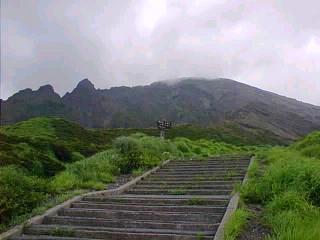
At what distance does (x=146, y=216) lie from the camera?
330 inches

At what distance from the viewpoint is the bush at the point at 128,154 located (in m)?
16.1

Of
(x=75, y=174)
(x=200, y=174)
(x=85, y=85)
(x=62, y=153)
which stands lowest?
(x=200, y=174)

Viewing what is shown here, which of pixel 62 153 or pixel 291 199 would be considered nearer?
pixel 291 199

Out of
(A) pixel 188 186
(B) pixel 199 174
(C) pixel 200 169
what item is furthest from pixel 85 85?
(A) pixel 188 186

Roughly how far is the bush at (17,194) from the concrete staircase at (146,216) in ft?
1.70

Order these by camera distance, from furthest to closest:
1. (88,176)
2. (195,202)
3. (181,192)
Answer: (88,176) → (181,192) → (195,202)

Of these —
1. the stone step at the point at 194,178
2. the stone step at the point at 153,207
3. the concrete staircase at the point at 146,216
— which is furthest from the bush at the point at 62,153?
the stone step at the point at 153,207

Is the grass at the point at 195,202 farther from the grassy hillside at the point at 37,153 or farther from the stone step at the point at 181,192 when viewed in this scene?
the grassy hillside at the point at 37,153

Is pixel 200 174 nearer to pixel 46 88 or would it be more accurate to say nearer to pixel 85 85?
pixel 46 88

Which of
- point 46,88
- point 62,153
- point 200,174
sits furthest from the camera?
point 46,88

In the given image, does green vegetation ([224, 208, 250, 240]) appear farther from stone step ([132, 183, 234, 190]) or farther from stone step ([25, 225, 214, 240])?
stone step ([132, 183, 234, 190])

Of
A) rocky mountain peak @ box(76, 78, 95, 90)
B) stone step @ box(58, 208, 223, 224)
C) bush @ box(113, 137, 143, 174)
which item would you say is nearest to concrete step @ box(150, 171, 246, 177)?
bush @ box(113, 137, 143, 174)

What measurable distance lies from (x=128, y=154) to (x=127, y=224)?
9.18 metres

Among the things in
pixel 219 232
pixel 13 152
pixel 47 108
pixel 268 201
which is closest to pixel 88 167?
pixel 13 152
